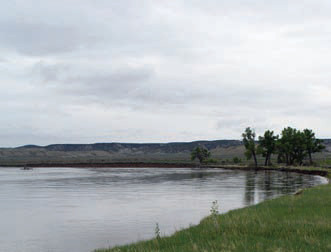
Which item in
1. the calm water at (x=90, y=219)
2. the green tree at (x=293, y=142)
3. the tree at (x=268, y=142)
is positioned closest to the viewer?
the calm water at (x=90, y=219)

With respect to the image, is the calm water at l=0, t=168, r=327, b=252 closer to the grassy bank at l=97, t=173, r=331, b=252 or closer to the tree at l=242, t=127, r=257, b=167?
the grassy bank at l=97, t=173, r=331, b=252

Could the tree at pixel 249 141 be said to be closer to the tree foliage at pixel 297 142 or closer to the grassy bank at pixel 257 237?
the tree foliage at pixel 297 142

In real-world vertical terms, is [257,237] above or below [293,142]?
below

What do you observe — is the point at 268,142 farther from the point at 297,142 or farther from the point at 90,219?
the point at 90,219

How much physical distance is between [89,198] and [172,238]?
3178cm

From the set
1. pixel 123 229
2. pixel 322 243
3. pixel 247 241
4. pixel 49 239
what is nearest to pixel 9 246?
pixel 49 239

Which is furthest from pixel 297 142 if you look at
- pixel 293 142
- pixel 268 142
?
pixel 268 142

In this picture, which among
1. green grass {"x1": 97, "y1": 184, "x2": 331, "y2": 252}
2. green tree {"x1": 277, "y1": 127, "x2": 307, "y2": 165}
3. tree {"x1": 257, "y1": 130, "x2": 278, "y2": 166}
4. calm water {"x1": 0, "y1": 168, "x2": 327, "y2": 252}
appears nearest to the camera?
green grass {"x1": 97, "y1": 184, "x2": 331, "y2": 252}

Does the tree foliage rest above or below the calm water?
above

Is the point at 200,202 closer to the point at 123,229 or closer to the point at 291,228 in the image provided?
the point at 123,229

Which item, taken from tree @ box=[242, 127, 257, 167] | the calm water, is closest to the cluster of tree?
tree @ box=[242, 127, 257, 167]

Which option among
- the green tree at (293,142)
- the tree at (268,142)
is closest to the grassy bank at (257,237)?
the green tree at (293,142)

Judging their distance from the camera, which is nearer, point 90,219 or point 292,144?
point 90,219

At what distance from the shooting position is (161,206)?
133ft
